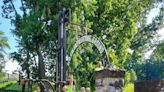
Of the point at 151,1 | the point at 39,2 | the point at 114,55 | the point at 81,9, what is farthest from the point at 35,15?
the point at 151,1

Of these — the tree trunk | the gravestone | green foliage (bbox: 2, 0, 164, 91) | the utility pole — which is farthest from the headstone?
the tree trunk

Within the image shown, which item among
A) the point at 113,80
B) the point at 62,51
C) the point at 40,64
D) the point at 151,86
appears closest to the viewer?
the point at 113,80

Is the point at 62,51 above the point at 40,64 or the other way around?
the other way around

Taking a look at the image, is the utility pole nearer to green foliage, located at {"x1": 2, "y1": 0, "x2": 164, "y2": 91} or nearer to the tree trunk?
green foliage, located at {"x1": 2, "y1": 0, "x2": 164, "y2": 91}

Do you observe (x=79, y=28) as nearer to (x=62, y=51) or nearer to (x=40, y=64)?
(x=40, y=64)

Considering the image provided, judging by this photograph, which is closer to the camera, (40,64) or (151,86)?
(151,86)

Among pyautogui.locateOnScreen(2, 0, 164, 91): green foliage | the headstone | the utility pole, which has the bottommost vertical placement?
the headstone

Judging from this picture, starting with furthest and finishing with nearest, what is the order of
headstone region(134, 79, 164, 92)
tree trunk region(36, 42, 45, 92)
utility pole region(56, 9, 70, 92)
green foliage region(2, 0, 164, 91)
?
1. tree trunk region(36, 42, 45, 92)
2. green foliage region(2, 0, 164, 91)
3. utility pole region(56, 9, 70, 92)
4. headstone region(134, 79, 164, 92)

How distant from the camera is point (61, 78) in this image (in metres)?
9.45

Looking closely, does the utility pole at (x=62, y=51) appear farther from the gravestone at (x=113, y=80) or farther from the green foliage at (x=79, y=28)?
the green foliage at (x=79, y=28)

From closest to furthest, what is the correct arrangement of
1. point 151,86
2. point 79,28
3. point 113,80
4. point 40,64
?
1. point 113,80
2. point 151,86
3. point 79,28
4. point 40,64

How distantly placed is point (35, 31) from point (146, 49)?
1107 cm

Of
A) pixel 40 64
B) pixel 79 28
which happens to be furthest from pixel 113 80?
pixel 40 64

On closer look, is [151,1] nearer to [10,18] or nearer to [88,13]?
[88,13]
